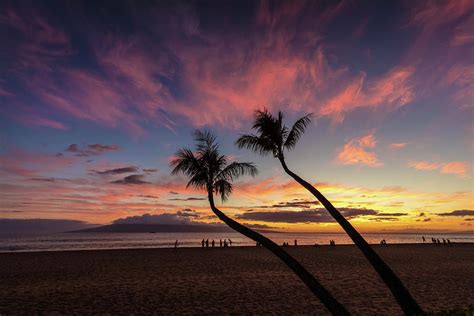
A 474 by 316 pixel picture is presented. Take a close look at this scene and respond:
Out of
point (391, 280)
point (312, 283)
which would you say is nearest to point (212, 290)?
point (312, 283)

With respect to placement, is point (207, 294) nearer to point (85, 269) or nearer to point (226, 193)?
point (226, 193)

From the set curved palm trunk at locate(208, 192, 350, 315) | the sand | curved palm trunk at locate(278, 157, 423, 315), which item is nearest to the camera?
curved palm trunk at locate(208, 192, 350, 315)

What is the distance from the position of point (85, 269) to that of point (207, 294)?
15.2m

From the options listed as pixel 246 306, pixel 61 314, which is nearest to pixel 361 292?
pixel 246 306

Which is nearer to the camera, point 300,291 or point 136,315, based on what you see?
point 136,315

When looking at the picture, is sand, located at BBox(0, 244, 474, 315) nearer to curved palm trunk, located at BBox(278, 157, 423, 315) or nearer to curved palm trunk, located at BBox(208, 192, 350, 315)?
curved palm trunk, located at BBox(278, 157, 423, 315)

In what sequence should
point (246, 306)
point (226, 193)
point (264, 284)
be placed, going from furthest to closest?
1. point (264, 284)
2. point (246, 306)
3. point (226, 193)

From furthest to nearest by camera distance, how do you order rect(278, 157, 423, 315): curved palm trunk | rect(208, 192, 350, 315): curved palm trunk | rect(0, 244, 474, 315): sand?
rect(0, 244, 474, 315): sand, rect(278, 157, 423, 315): curved palm trunk, rect(208, 192, 350, 315): curved palm trunk

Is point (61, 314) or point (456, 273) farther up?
point (456, 273)

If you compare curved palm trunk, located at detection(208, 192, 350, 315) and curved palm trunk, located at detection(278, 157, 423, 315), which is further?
curved palm trunk, located at detection(278, 157, 423, 315)

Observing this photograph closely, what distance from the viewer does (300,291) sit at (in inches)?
645

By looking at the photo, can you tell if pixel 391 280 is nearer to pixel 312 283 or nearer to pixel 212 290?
pixel 312 283

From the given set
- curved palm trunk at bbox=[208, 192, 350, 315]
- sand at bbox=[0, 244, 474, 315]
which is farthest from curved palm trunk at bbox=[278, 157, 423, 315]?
sand at bbox=[0, 244, 474, 315]

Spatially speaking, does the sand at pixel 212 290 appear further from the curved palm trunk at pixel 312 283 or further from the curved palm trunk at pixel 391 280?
the curved palm trunk at pixel 312 283
